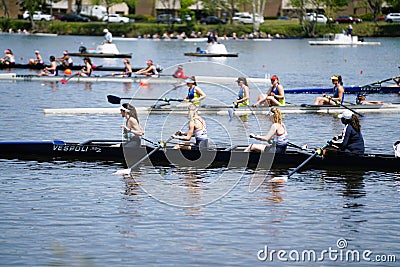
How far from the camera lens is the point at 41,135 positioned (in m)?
26.8

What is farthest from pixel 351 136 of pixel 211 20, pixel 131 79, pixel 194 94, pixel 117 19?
pixel 211 20

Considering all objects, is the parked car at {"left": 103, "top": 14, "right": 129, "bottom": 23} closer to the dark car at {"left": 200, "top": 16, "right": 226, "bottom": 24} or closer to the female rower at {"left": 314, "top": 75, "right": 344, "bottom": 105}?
the dark car at {"left": 200, "top": 16, "right": 226, "bottom": 24}

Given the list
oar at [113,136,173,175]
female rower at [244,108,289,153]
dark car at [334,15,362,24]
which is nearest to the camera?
oar at [113,136,173,175]

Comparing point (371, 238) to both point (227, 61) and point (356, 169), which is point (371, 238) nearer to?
point (356, 169)

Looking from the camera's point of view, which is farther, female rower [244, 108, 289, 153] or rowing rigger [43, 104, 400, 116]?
rowing rigger [43, 104, 400, 116]

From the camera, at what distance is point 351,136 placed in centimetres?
2030

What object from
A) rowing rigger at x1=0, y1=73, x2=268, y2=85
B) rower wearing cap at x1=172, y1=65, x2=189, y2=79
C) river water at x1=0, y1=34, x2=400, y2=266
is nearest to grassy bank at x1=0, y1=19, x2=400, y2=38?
rower wearing cap at x1=172, y1=65, x2=189, y2=79

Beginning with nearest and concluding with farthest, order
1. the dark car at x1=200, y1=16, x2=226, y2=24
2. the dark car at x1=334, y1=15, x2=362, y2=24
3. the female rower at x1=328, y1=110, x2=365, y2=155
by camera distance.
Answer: the female rower at x1=328, y1=110, x2=365, y2=155 → the dark car at x1=334, y1=15, x2=362, y2=24 → the dark car at x1=200, y1=16, x2=226, y2=24

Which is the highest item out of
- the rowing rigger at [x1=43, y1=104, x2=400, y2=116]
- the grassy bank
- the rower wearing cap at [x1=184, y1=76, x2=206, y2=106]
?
the rower wearing cap at [x1=184, y1=76, x2=206, y2=106]

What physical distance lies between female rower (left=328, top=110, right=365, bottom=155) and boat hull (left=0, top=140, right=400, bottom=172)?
18cm

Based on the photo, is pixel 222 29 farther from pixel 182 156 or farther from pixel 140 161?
pixel 140 161

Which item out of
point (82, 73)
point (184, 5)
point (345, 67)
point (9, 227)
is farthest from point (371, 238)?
point (184, 5)

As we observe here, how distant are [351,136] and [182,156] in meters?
4.22

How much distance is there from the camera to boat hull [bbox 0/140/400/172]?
808 inches
